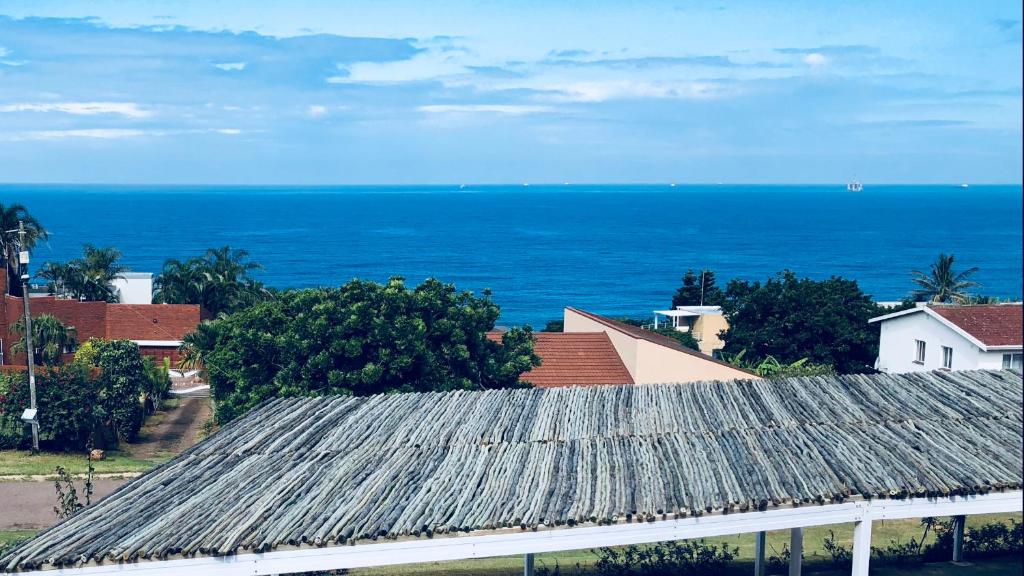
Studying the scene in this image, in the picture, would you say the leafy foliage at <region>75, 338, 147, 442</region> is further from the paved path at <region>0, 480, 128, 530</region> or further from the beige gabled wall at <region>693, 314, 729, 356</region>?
the beige gabled wall at <region>693, 314, 729, 356</region>

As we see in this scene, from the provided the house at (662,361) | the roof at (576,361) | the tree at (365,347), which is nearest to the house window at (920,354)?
the house at (662,361)

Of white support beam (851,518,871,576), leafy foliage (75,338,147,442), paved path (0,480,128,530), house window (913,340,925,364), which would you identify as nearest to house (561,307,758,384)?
house window (913,340,925,364)

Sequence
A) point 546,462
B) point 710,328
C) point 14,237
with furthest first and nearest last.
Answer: point 710,328, point 14,237, point 546,462

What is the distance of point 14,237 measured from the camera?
35.3 m

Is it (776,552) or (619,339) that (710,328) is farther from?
(776,552)

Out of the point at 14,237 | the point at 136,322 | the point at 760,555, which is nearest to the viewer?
the point at 760,555

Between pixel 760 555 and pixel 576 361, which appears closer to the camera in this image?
pixel 760 555

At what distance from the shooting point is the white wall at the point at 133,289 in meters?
48.7

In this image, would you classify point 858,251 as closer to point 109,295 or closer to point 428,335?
point 109,295

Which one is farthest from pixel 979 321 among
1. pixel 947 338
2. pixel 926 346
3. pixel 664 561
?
pixel 664 561

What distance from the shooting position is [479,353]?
2353 centimetres

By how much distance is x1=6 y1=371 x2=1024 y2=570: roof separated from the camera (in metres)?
10.8

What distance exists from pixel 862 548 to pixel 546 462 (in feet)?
12.6

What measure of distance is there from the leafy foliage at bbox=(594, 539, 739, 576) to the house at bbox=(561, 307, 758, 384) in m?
9.69
